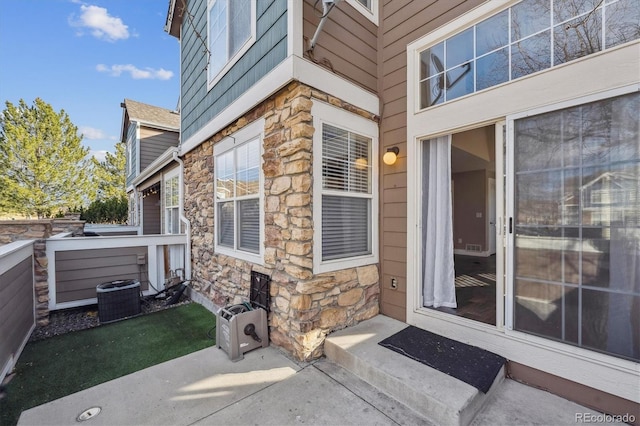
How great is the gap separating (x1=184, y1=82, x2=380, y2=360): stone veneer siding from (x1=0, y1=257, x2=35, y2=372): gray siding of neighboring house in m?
2.26

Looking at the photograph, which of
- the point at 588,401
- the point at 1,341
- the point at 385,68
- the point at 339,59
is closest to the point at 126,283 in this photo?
the point at 1,341

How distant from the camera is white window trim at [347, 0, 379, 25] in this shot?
10.9 feet

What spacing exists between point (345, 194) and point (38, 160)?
20.0 metres

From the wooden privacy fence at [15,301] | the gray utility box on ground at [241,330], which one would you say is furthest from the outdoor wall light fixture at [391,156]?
the wooden privacy fence at [15,301]

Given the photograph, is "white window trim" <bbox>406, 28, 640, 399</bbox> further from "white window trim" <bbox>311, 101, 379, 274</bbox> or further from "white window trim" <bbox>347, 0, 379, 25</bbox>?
"white window trim" <bbox>347, 0, 379, 25</bbox>

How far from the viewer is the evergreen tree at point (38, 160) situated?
14.4 metres

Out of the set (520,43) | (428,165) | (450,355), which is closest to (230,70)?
(428,165)

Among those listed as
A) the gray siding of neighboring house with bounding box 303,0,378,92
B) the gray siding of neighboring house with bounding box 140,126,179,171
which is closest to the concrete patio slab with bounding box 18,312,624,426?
the gray siding of neighboring house with bounding box 303,0,378,92

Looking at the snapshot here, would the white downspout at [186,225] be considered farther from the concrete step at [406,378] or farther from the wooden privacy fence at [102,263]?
the concrete step at [406,378]

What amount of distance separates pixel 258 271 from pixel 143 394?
1.54m

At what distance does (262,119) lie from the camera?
133 inches

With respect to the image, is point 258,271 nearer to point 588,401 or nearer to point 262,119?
point 262,119

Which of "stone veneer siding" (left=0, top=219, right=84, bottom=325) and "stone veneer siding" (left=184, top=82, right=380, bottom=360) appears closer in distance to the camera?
"stone veneer siding" (left=184, top=82, right=380, bottom=360)

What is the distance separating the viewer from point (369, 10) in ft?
11.5
